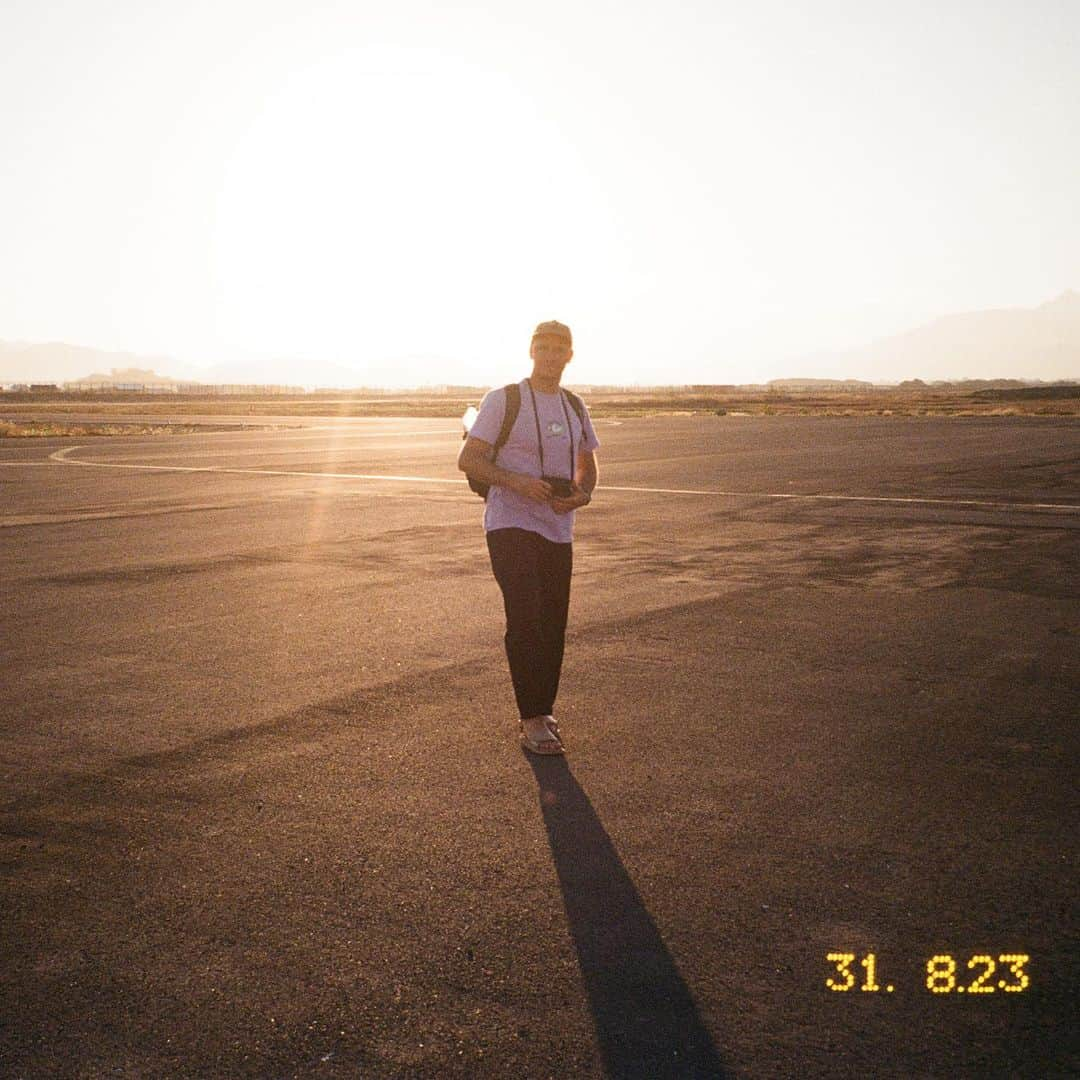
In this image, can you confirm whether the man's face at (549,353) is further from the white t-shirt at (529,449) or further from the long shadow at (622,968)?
the long shadow at (622,968)

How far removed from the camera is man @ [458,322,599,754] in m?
5.16

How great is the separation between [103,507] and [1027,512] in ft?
42.5

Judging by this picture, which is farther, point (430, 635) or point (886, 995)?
point (430, 635)

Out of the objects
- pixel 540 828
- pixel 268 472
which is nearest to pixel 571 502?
pixel 540 828

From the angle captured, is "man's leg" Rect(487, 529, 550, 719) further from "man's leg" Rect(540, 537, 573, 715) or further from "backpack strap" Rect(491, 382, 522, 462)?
"backpack strap" Rect(491, 382, 522, 462)

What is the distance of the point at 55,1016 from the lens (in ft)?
9.48

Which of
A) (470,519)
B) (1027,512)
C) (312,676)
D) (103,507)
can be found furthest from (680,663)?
(103,507)

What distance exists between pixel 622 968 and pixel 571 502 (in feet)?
8.16

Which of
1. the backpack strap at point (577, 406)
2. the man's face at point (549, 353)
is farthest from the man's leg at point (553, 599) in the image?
the man's face at point (549, 353)

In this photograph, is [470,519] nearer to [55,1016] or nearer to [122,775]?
[122,775]
